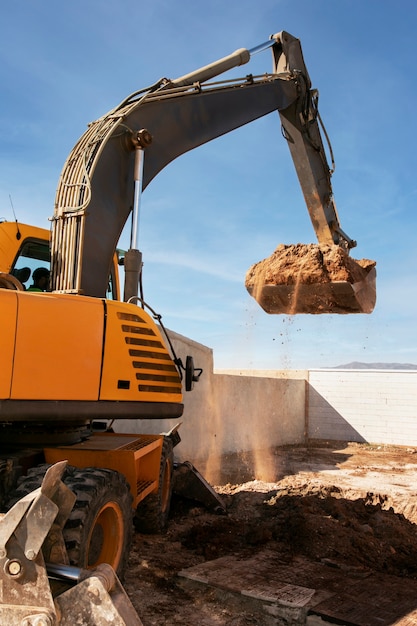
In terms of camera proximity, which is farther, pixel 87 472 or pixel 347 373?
pixel 347 373

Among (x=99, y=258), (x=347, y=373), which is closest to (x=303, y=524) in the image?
(x=99, y=258)

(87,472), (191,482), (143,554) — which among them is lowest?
(143,554)

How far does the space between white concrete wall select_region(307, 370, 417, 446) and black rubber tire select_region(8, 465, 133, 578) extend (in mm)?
15754

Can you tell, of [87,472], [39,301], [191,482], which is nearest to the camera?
[39,301]

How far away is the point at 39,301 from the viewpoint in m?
3.63

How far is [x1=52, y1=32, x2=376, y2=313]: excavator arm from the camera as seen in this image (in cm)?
452

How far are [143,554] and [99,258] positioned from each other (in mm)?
2973

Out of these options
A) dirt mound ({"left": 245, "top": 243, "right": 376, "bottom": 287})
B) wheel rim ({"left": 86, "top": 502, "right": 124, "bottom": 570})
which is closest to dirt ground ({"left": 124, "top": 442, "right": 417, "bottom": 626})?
wheel rim ({"left": 86, "top": 502, "right": 124, "bottom": 570})

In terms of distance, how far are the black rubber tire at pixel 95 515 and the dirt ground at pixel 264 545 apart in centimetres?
51

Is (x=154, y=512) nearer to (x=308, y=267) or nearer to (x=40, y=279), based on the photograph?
(x=40, y=279)

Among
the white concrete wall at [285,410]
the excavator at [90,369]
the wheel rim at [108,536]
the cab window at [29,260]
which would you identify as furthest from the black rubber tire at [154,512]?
the white concrete wall at [285,410]

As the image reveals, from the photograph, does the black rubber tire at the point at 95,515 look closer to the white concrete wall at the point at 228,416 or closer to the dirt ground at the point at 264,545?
the dirt ground at the point at 264,545

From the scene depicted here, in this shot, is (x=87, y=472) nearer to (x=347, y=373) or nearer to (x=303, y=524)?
(x=303, y=524)

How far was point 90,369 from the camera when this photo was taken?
3.88m
